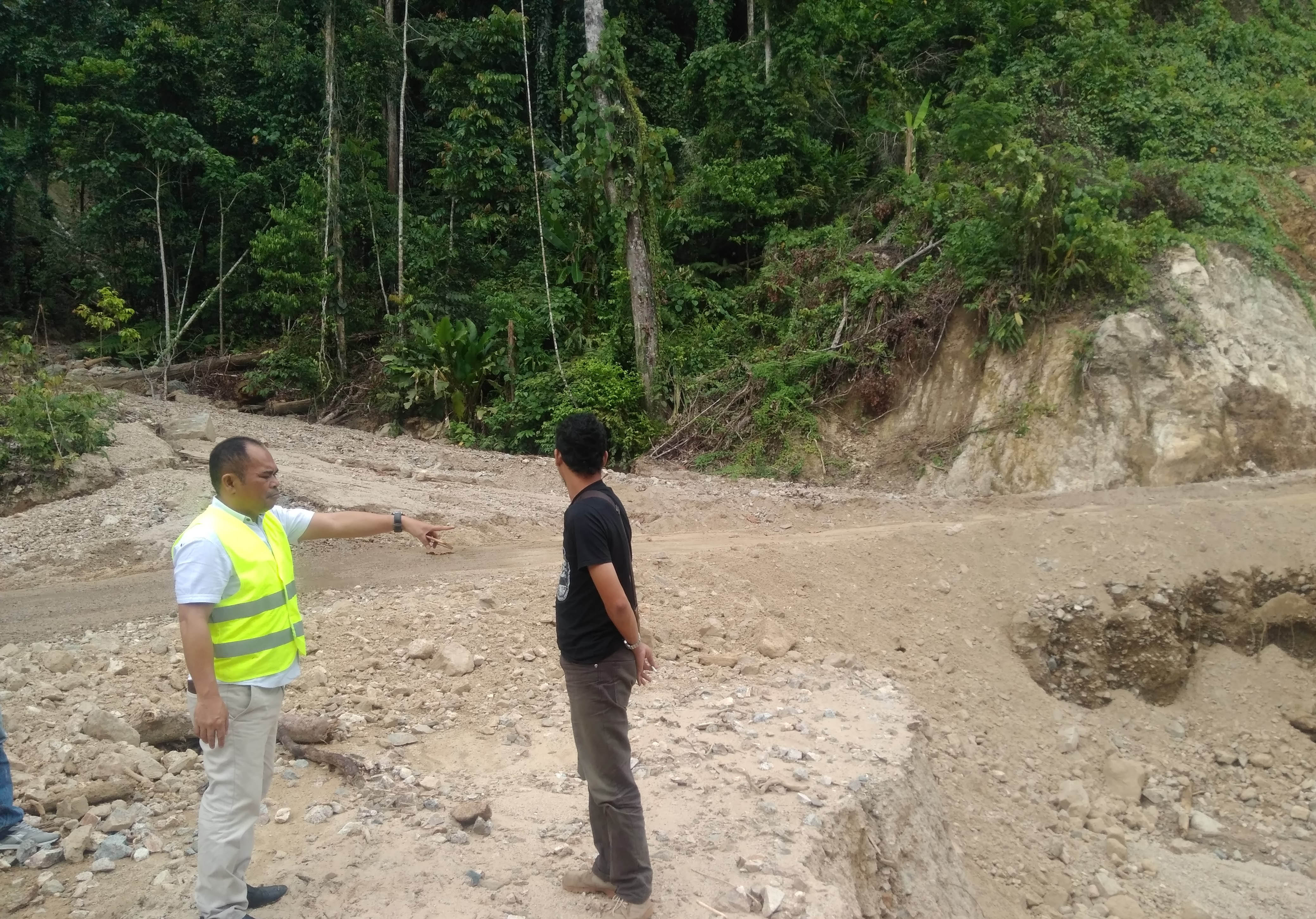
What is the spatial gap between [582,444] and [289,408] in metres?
14.3

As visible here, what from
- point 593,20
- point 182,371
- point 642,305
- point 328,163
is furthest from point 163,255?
point 642,305

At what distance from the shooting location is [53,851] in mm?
3486

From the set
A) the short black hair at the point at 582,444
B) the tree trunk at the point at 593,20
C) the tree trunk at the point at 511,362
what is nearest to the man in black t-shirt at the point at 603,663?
the short black hair at the point at 582,444

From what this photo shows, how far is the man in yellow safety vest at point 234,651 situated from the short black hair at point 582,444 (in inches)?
36.6

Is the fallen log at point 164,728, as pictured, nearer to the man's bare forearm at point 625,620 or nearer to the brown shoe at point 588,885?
the brown shoe at point 588,885

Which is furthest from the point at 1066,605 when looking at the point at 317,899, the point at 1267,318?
the point at 317,899

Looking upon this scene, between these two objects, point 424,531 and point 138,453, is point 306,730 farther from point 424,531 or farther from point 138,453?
point 138,453

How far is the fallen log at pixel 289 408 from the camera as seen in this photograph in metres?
16.1

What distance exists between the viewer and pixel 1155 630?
7492mm

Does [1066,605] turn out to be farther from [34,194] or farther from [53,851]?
[34,194]

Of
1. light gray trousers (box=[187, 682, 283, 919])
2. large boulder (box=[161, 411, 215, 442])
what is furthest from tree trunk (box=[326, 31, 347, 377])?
light gray trousers (box=[187, 682, 283, 919])

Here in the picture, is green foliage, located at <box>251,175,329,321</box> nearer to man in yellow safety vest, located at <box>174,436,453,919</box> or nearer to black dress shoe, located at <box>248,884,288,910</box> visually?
man in yellow safety vest, located at <box>174,436,453,919</box>

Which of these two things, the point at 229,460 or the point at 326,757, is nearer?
the point at 229,460

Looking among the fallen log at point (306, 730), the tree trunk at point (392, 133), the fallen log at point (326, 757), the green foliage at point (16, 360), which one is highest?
the tree trunk at point (392, 133)
